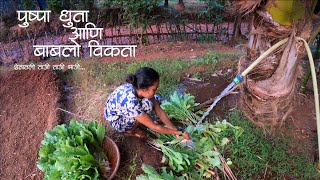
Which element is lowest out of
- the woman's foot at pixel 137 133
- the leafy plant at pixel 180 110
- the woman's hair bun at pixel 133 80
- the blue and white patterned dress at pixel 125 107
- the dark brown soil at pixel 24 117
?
the dark brown soil at pixel 24 117

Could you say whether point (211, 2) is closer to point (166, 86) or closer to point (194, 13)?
point (194, 13)

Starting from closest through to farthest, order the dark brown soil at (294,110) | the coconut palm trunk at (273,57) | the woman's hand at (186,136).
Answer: the coconut palm trunk at (273,57)
the woman's hand at (186,136)
the dark brown soil at (294,110)

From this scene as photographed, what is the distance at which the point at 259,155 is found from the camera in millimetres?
2838

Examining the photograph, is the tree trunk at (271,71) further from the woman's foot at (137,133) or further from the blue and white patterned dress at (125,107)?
the woman's foot at (137,133)

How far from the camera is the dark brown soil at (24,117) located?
3.03 m

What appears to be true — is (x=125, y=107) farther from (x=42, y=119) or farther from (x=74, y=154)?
(x=42, y=119)

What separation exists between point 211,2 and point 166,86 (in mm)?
3420

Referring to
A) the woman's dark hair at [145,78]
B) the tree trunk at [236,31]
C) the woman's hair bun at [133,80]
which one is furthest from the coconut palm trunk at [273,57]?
the tree trunk at [236,31]

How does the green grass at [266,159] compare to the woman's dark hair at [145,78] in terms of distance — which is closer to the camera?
the woman's dark hair at [145,78]

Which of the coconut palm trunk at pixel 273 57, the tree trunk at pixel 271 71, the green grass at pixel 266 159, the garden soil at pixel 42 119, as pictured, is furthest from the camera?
the garden soil at pixel 42 119

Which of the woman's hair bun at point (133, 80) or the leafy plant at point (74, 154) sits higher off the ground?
the woman's hair bun at point (133, 80)

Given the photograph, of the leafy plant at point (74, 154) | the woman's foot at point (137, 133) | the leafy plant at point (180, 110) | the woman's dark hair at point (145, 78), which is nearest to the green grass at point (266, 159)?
the leafy plant at point (180, 110)

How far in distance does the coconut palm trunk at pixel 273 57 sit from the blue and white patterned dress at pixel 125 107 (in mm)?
1010

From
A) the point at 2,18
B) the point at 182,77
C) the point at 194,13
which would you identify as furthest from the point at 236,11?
the point at 2,18
